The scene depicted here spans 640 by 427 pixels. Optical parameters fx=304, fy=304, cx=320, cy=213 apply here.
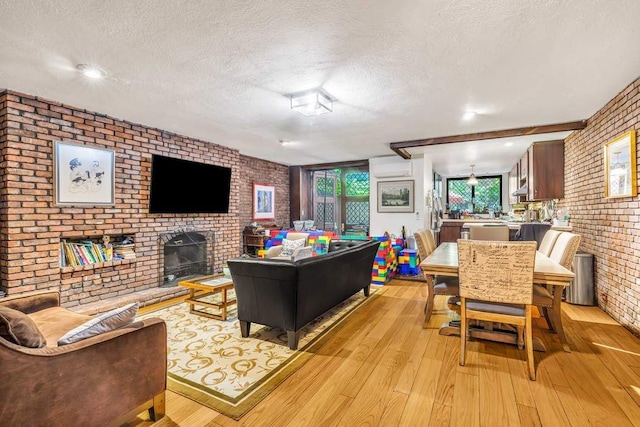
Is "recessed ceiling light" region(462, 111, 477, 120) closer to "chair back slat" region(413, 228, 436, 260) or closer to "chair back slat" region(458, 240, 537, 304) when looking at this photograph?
"chair back slat" region(413, 228, 436, 260)

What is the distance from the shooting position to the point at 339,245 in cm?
455

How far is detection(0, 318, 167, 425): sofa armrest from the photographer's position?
1.23 metres

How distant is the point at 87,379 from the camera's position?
143 centimetres

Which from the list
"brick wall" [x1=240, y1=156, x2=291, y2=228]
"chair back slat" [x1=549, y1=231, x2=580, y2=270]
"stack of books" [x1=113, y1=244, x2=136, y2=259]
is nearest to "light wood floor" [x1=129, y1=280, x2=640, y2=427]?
"chair back slat" [x1=549, y1=231, x2=580, y2=270]

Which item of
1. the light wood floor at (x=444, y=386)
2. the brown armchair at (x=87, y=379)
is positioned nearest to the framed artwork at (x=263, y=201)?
the light wood floor at (x=444, y=386)

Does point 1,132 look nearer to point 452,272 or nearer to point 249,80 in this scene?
point 249,80

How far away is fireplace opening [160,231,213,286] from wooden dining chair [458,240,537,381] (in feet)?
12.9

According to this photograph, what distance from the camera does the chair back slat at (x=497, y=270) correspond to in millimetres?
2148

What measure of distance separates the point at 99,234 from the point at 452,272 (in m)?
3.99

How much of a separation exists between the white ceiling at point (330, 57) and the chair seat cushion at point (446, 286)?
6.19ft

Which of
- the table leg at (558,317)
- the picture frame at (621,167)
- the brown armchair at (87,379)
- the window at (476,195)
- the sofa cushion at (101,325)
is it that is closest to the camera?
the brown armchair at (87,379)

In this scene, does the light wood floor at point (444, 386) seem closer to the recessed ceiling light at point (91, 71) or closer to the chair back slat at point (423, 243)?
the chair back slat at point (423, 243)

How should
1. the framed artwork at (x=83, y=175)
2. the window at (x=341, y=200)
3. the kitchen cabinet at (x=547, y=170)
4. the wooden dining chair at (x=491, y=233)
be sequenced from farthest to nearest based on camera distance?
the window at (x=341, y=200) → the kitchen cabinet at (x=547, y=170) → the wooden dining chair at (x=491, y=233) → the framed artwork at (x=83, y=175)

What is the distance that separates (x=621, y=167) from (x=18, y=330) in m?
4.71
